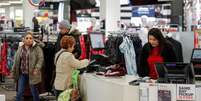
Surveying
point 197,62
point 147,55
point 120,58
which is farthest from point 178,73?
point 120,58

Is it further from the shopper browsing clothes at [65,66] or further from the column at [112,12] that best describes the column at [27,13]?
the shopper browsing clothes at [65,66]

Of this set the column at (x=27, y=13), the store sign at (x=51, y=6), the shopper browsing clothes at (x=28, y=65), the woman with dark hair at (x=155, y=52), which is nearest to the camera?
the woman with dark hair at (x=155, y=52)

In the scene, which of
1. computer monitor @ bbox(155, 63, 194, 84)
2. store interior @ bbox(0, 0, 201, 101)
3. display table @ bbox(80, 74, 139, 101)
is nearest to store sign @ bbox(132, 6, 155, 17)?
store interior @ bbox(0, 0, 201, 101)

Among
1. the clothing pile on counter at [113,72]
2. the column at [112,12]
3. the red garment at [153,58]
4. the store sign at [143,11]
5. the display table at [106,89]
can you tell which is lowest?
the display table at [106,89]

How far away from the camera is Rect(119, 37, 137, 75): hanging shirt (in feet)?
27.3

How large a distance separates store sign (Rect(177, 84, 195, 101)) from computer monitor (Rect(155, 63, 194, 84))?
53 millimetres

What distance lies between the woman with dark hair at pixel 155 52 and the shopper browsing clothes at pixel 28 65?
2.44 metres

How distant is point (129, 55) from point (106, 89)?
3778mm

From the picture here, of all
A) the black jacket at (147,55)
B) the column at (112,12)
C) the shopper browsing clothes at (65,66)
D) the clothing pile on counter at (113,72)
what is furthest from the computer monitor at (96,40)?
the clothing pile on counter at (113,72)

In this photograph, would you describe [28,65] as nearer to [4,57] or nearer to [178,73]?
[4,57]

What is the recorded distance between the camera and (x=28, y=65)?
733 cm

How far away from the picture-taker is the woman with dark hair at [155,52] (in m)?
5.40

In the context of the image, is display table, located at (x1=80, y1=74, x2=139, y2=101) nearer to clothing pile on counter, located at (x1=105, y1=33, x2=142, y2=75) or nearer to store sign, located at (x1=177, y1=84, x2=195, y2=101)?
store sign, located at (x1=177, y1=84, x2=195, y2=101)

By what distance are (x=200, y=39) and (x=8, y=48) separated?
4942 mm
